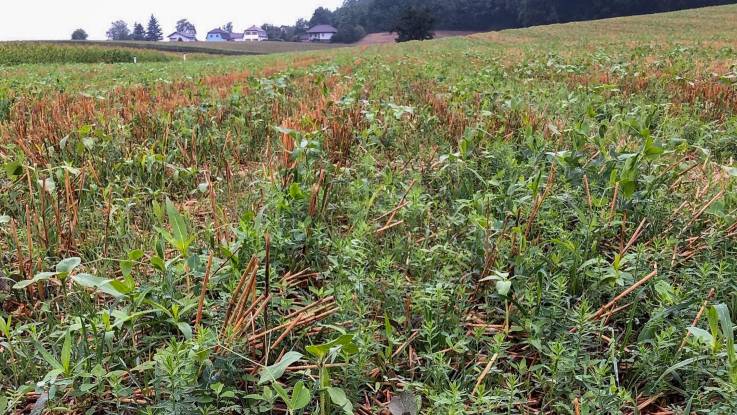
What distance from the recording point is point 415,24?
76.8 metres

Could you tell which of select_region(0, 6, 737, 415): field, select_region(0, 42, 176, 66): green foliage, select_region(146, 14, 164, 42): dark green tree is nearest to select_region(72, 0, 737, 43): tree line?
select_region(146, 14, 164, 42): dark green tree

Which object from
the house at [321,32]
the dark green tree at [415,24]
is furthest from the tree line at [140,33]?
the dark green tree at [415,24]

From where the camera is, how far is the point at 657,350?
143 centimetres

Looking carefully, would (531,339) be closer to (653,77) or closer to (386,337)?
(386,337)

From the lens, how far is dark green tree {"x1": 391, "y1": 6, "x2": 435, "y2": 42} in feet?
252

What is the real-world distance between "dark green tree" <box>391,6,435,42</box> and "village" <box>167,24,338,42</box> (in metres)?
49.5

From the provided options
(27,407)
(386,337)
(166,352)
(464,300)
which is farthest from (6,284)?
(464,300)

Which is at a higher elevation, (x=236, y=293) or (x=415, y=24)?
(x=415, y=24)

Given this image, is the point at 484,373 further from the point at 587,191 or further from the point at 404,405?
the point at 587,191

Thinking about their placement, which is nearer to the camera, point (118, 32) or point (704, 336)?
point (704, 336)

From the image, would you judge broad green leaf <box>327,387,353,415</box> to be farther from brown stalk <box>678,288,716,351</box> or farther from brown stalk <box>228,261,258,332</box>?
brown stalk <box>678,288,716,351</box>

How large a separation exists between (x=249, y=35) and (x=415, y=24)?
9288 cm

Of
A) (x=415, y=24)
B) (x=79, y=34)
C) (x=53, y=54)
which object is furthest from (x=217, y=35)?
(x=53, y=54)

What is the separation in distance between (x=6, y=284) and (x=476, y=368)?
1774 millimetres
